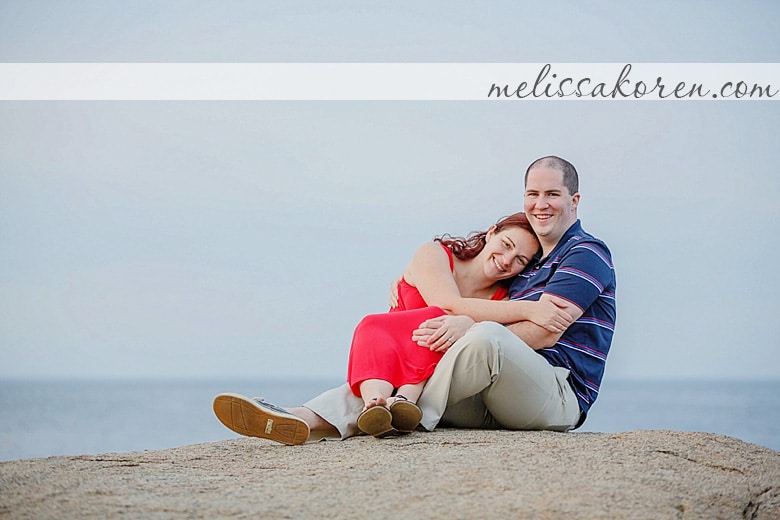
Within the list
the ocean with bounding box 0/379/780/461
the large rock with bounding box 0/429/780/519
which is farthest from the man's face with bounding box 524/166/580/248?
the ocean with bounding box 0/379/780/461

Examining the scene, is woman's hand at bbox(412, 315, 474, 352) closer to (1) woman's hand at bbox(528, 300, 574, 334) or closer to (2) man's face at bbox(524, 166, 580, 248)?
(1) woman's hand at bbox(528, 300, 574, 334)

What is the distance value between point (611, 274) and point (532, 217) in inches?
14.0

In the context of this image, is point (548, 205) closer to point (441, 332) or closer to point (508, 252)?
point (508, 252)

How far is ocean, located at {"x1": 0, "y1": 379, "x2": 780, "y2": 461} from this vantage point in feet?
29.2

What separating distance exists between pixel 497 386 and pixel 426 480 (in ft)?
2.87

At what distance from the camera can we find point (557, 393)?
3.07 metres

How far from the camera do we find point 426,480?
213 cm

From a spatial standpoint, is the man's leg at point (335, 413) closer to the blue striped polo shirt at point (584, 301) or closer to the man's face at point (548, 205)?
the blue striped polo shirt at point (584, 301)

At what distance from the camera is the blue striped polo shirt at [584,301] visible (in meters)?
3.12

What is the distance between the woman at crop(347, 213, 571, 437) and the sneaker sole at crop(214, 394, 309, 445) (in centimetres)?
21

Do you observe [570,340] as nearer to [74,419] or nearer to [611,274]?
[611,274]

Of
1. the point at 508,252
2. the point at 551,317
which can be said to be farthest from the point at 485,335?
the point at 508,252

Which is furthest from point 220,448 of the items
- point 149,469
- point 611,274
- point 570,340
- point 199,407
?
point 199,407

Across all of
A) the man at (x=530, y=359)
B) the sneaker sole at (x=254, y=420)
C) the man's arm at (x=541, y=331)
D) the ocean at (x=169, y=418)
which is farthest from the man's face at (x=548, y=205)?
the ocean at (x=169, y=418)
